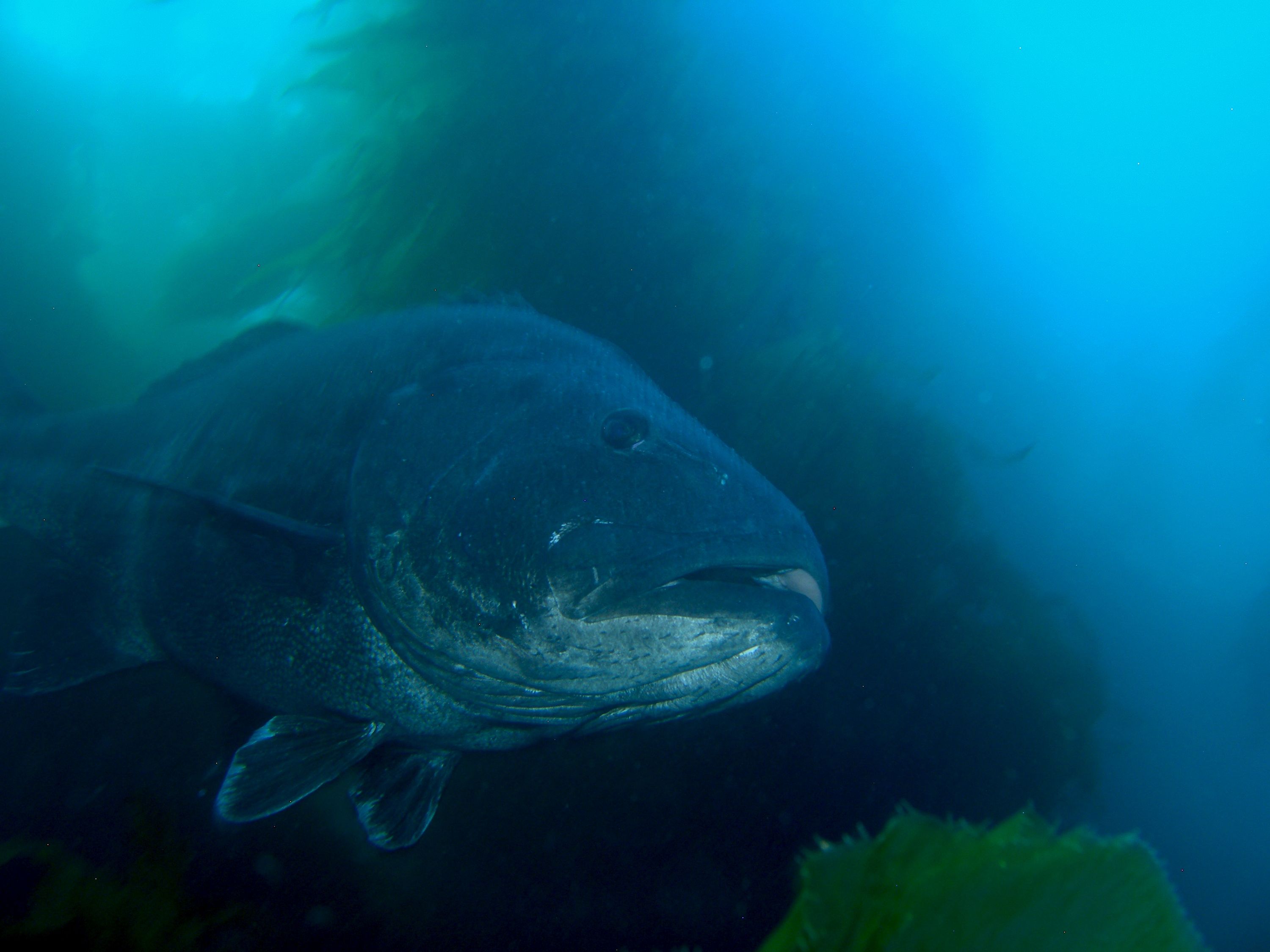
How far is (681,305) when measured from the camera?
6.55 m

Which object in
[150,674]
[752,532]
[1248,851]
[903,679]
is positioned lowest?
[1248,851]

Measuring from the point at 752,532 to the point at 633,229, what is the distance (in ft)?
18.2

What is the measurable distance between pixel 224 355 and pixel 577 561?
323 centimetres

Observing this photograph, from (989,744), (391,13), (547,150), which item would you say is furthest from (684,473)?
(989,744)

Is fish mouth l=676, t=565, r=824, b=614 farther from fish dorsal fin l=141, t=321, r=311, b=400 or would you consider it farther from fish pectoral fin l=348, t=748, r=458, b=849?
fish dorsal fin l=141, t=321, r=311, b=400

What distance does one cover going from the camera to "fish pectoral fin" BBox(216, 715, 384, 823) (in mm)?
2129

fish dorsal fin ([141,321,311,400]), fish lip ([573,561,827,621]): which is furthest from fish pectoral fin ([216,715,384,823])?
fish dorsal fin ([141,321,311,400])

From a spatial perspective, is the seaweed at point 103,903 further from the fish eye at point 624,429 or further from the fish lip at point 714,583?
the fish eye at point 624,429

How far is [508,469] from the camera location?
1.95 metres

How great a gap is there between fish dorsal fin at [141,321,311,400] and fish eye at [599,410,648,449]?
238 centimetres

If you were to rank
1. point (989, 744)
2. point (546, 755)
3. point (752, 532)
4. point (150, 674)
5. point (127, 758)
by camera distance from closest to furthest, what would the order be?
1. point (752, 532)
2. point (127, 758)
3. point (150, 674)
4. point (546, 755)
5. point (989, 744)

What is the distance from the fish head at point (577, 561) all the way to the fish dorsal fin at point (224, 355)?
1.83 meters

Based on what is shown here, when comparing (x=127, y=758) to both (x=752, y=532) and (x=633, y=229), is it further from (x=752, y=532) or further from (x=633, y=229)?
(x=633, y=229)

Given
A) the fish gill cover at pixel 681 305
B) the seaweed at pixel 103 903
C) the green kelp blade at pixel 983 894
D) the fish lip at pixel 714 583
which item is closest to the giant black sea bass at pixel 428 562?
the fish lip at pixel 714 583
